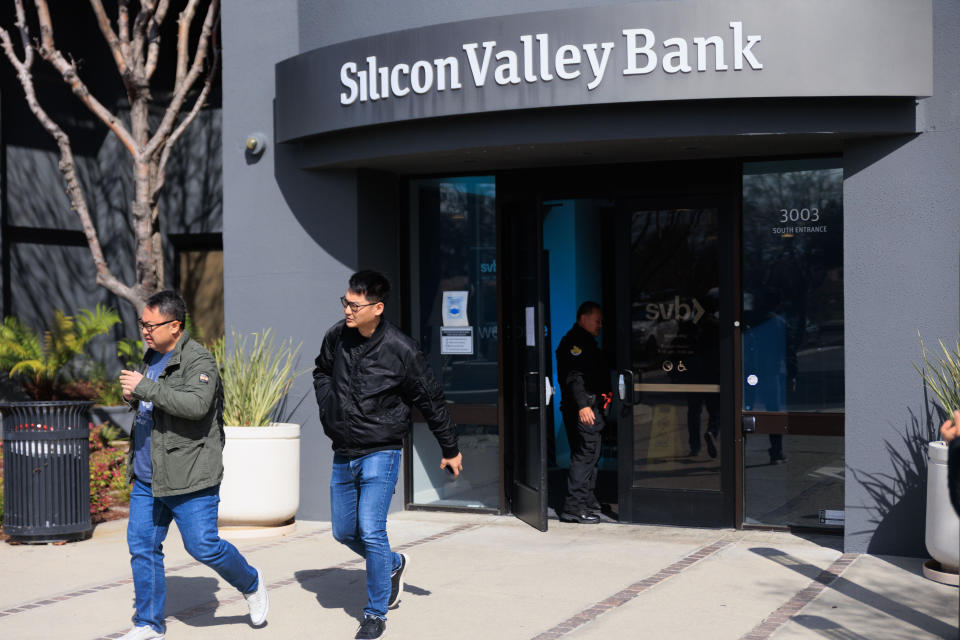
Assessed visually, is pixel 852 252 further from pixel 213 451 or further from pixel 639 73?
pixel 213 451

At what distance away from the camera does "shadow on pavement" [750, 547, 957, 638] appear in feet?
19.4

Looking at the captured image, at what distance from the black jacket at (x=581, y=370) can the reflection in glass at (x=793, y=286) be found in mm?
1336

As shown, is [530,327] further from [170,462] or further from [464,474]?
[170,462]

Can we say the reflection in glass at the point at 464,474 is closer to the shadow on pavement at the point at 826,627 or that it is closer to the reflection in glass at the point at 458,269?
the reflection in glass at the point at 458,269

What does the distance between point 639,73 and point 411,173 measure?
2778mm

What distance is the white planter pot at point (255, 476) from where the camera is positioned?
862cm

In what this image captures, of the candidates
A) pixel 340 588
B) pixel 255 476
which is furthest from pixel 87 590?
pixel 255 476

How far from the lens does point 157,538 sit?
5.64 metres

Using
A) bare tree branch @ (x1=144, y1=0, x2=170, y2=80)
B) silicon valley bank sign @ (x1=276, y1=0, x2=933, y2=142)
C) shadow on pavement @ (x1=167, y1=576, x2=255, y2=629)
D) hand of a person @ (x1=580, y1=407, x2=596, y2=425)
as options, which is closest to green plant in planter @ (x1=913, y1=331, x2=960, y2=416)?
silicon valley bank sign @ (x1=276, y1=0, x2=933, y2=142)

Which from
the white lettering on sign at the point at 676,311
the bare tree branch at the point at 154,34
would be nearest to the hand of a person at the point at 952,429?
the white lettering on sign at the point at 676,311

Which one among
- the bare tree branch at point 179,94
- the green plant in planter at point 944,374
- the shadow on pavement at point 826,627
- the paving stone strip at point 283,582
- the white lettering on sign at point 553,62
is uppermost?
the bare tree branch at point 179,94

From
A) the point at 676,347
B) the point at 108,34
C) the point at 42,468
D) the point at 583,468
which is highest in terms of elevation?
the point at 108,34

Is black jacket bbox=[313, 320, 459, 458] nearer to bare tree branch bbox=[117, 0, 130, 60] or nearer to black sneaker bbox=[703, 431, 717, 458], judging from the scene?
black sneaker bbox=[703, 431, 717, 458]

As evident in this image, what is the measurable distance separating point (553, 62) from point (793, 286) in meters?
2.54
